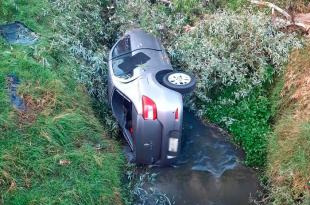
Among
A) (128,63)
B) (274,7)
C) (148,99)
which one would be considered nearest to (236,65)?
(274,7)

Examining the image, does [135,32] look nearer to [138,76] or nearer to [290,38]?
[138,76]

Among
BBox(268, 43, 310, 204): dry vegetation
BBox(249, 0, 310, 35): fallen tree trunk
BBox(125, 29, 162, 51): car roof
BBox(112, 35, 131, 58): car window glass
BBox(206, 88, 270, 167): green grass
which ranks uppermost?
BBox(249, 0, 310, 35): fallen tree trunk

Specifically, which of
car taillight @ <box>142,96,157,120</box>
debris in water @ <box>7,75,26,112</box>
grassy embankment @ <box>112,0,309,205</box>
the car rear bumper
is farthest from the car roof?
debris in water @ <box>7,75,26,112</box>

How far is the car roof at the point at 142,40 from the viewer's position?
21.7 feet

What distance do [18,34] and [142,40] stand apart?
2.15 meters

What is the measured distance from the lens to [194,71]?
6.86 meters

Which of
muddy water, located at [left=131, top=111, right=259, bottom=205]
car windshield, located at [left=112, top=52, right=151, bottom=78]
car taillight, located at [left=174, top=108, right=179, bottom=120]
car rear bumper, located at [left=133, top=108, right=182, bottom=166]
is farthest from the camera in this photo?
car windshield, located at [left=112, top=52, right=151, bottom=78]

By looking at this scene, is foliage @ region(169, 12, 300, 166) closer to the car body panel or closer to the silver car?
the silver car

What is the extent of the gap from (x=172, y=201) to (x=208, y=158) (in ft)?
3.33

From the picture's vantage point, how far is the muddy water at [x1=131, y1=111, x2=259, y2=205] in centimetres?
573

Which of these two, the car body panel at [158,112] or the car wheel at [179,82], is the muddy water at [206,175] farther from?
the car wheel at [179,82]

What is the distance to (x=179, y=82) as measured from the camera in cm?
574

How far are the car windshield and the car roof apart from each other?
0.75 ft

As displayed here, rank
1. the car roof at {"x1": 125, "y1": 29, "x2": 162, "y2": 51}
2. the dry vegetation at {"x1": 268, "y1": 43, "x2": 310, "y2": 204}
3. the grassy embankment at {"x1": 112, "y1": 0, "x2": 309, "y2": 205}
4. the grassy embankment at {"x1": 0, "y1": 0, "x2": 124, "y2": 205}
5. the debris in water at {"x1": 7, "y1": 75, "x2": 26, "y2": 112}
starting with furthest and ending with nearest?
the car roof at {"x1": 125, "y1": 29, "x2": 162, "y2": 51}, the grassy embankment at {"x1": 112, "y1": 0, "x2": 309, "y2": 205}, the debris in water at {"x1": 7, "y1": 75, "x2": 26, "y2": 112}, the dry vegetation at {"x1": 268, "y1": 43, "x2": 310, "y2": 204}, the grassy embankment at {"x1": 0, "y1": 0, "x2": 124, "y2": 205}
